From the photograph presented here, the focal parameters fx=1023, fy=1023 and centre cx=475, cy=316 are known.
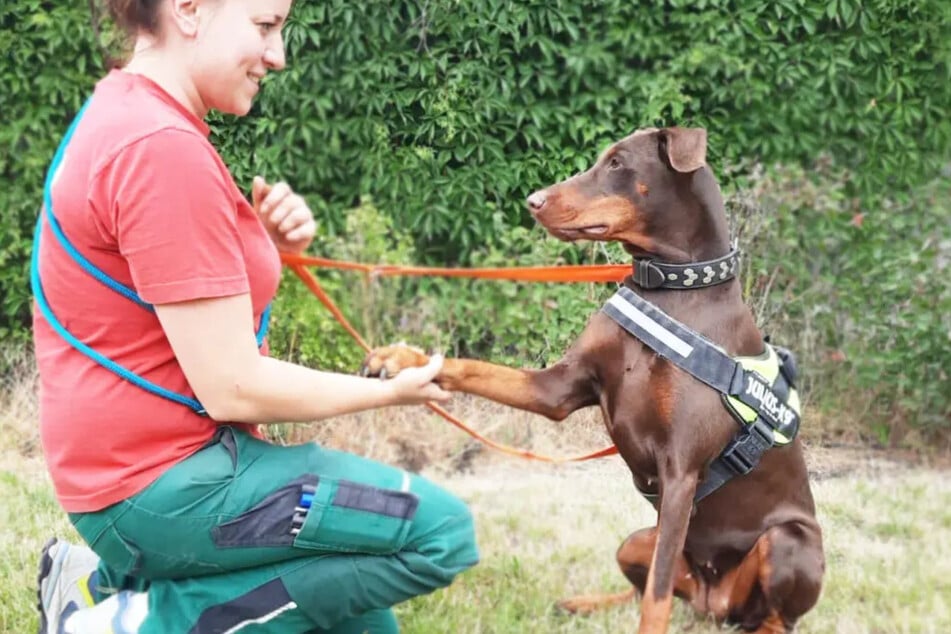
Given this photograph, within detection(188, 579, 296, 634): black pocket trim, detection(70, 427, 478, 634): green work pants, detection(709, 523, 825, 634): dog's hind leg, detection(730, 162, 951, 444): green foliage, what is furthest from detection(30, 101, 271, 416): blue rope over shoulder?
detection(730, 162, 951, 444): green foliage

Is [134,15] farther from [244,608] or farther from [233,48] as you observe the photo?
[244,608]

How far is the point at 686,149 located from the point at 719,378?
1.90ft

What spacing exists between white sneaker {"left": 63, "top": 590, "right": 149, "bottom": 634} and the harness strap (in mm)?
1324

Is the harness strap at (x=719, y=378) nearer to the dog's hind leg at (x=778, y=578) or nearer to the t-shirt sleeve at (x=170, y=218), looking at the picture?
the dog's hind leg at (x=778, y=578)

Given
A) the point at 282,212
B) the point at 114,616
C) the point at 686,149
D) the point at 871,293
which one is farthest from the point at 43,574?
the point at 871,293

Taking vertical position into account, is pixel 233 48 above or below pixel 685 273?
above

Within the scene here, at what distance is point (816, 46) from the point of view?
12.4 ft

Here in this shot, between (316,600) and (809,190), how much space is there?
3.27 metres

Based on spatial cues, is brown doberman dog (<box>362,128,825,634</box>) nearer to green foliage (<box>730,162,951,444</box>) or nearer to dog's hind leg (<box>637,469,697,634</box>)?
dog's hind leg (<box>637,469,697,634</box>)

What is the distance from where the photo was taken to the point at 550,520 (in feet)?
12.5

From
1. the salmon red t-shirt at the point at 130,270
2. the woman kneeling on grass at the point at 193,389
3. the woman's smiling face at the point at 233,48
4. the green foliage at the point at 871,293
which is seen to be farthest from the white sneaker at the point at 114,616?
the green foliage at the point at 871,293

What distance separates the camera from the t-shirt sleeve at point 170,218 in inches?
73.3

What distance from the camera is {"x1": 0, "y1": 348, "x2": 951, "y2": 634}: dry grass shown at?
3102 mm

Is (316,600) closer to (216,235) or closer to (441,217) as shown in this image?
(216,235)
